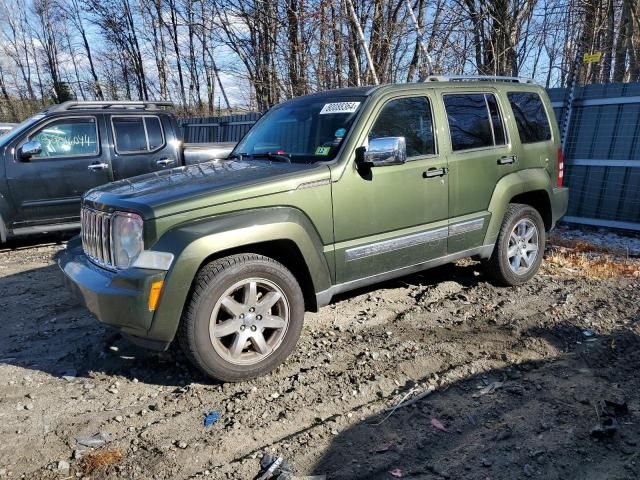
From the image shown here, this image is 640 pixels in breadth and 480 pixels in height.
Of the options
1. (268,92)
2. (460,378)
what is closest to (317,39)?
(268,92)

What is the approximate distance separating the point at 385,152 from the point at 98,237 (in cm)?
207

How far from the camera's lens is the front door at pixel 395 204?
12.6ft

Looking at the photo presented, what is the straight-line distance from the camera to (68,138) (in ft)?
24.2

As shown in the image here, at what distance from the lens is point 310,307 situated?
12.6ft

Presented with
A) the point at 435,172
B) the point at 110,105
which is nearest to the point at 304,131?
the point at 435,172

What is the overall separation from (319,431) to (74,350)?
2258 millimetres

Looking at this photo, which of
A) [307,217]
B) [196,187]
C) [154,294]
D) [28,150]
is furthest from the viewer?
[28,150]

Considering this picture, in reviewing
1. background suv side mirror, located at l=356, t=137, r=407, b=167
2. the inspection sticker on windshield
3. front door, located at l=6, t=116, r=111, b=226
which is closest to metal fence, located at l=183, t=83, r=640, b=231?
background suv side mirror, located at l=356, t=137, r=407, b=167

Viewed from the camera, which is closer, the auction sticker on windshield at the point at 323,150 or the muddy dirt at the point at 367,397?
the muddy dirt at the point at 367,397

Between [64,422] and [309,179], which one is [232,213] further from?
[64,422]

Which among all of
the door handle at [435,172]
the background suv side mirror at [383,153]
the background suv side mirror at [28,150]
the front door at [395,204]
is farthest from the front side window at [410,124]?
the background suv side mirror at [28,150]

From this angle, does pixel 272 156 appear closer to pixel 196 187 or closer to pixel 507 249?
pixel 196 187

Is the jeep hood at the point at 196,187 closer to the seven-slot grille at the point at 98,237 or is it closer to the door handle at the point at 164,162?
the seven-slot grille at the point at 98,237

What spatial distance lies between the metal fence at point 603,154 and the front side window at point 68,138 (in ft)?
24.1
